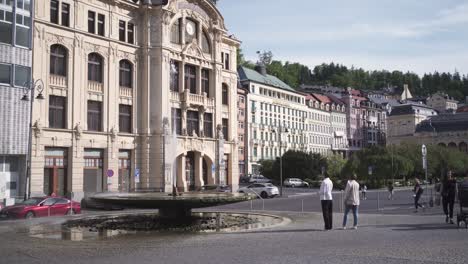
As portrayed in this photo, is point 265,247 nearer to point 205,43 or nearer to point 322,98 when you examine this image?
point 205,43

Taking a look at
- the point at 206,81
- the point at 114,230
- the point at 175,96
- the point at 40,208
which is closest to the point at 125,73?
the point at 175,96

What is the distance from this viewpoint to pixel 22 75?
1730 inches

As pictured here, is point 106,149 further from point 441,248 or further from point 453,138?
point 453,138

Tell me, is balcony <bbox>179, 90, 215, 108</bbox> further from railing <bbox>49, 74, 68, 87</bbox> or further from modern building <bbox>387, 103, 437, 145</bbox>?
modern building <bbox>387, 103, 437, 145</bbox>

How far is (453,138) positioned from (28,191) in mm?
126452

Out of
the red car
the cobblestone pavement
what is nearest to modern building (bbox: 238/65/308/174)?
the red car

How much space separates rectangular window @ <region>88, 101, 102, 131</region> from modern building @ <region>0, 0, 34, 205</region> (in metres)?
7.28

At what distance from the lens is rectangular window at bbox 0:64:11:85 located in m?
42.2

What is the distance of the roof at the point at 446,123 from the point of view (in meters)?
147

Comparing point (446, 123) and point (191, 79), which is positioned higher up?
point (446, 123)

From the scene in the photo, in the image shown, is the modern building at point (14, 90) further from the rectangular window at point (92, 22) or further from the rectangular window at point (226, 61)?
the rectangular window at point (226, 61)

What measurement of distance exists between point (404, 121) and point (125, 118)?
115 meters

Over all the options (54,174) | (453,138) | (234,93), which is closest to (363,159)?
(234,93)

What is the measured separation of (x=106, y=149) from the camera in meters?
51.3
